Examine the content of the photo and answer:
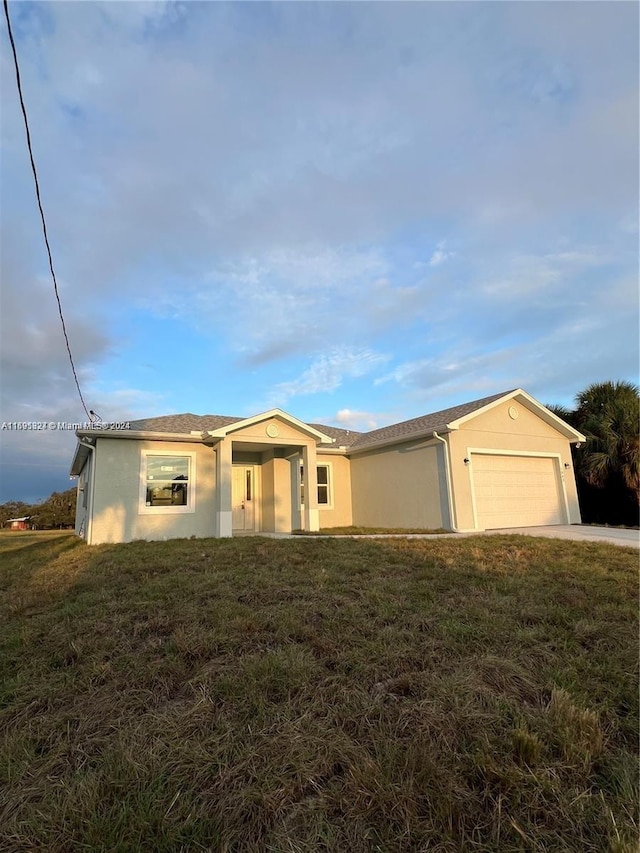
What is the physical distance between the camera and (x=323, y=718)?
2854mm

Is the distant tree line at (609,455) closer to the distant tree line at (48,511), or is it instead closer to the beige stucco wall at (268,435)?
the beige stucco wall at (268,435)

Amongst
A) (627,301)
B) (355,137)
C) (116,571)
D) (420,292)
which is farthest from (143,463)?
(627,301)

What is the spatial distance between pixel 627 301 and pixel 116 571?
9.69m

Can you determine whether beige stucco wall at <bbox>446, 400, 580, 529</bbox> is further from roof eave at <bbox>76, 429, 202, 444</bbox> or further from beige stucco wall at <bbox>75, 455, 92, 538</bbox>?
beige stucco wall at <bbox>75, 455, 92, 538</bbox>

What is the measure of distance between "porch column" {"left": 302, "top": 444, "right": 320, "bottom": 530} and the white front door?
2452 millimetres

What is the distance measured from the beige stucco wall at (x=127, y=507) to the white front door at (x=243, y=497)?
2.13m

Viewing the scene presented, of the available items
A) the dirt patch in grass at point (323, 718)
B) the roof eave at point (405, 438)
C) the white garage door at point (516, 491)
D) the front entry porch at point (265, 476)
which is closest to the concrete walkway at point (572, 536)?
the white garage door at point (516, 491)

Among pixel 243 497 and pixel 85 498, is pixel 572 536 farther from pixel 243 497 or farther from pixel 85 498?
pixel 85 498

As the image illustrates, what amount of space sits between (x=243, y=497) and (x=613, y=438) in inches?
494

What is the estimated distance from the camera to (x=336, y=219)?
1166 centimetres

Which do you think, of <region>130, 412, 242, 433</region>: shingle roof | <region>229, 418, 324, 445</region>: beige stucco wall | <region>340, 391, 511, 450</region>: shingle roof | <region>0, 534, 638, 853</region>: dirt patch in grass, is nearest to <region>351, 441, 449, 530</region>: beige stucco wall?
<region>340, 391, 511, 450</region>: shingle roof

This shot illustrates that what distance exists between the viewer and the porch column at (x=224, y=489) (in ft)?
39.3

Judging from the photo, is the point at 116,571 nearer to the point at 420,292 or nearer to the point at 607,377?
the point at 420,292

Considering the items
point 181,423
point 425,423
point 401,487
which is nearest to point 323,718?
point 401,487
